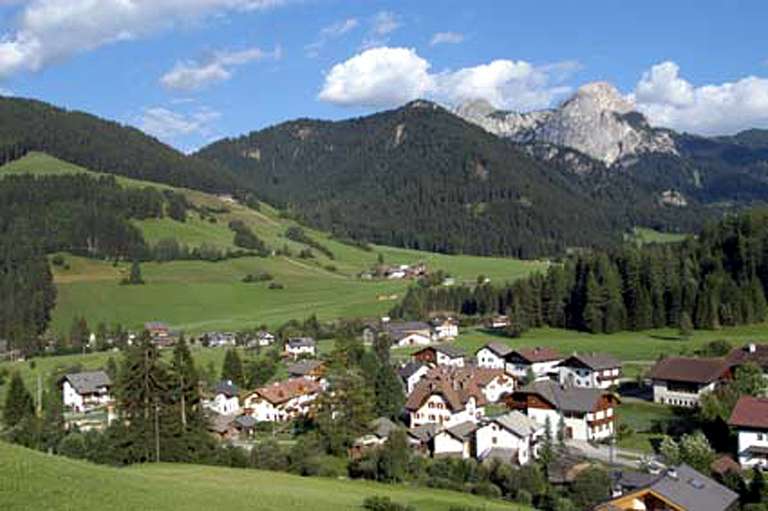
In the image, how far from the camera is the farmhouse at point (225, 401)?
7288cm

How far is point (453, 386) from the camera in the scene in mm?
69688

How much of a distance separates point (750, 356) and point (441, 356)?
99.5 ft

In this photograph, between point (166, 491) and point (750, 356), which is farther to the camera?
point (750, 356)

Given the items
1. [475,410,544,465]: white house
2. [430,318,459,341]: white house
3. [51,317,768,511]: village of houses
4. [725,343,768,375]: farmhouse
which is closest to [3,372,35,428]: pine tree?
[51,317,768,511]: village of houses

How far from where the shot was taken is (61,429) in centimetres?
6028

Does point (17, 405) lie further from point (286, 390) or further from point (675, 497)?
point (675, 497)

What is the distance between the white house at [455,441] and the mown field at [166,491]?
14.2 m

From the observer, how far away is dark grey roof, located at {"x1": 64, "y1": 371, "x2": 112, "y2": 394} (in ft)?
271

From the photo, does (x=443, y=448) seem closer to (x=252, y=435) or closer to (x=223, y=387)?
(x=252, y=435)

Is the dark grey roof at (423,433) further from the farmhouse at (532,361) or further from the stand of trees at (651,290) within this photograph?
the stand of trees at (651,290)

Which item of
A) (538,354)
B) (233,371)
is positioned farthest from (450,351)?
(233,371)

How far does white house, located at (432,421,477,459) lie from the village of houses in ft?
0.22

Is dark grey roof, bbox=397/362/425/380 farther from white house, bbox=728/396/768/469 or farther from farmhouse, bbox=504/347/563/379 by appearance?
white house, bbox=728/396/768/469

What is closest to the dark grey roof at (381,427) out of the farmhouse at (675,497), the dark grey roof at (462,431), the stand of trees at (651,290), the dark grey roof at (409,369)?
the dark grey roof at (462,431)
